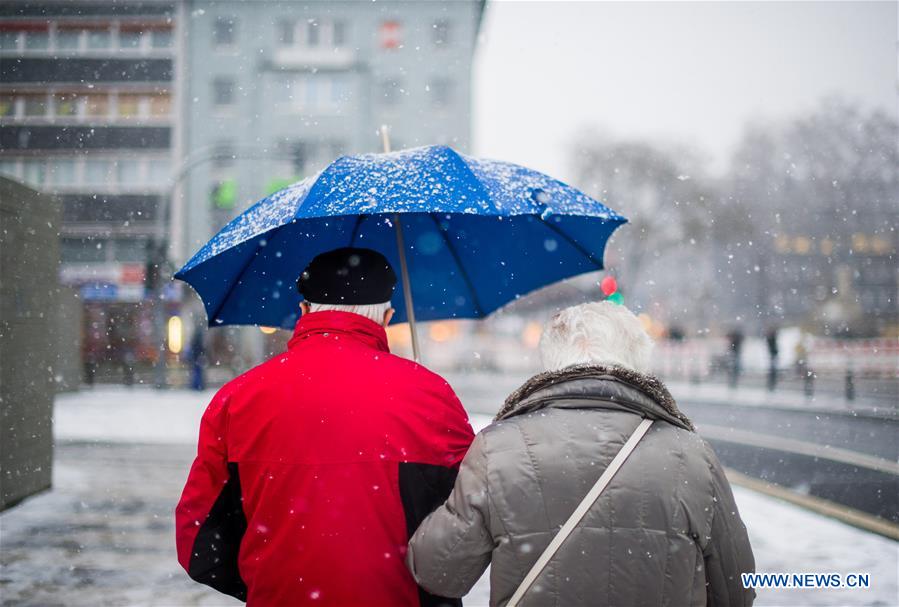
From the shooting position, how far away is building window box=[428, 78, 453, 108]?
3150 cm

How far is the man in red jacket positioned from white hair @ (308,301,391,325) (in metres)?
0.03

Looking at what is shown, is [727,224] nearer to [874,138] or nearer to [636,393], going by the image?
[874,138]

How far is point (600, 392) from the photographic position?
1.79m

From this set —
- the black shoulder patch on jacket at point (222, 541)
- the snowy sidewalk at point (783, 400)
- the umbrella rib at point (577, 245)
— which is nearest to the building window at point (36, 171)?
the snowy sidewalk at point (783, 400)

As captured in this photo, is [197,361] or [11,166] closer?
[197,361]

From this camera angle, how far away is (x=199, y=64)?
1228 inches

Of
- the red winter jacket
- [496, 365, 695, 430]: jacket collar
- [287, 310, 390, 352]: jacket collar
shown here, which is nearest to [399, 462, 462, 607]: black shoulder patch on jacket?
the red winter jacket

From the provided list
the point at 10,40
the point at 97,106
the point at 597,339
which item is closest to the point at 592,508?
the point at 597,339

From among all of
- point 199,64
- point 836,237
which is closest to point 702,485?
point 199,64

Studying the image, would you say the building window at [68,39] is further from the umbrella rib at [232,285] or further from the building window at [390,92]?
the umbrella rib at [232,285]

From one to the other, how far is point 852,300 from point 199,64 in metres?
38.5

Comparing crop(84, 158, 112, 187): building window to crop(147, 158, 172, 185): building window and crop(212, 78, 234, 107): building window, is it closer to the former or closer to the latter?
crop(147, 158, 172, 185): building window

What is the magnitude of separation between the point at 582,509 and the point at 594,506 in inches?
1.2

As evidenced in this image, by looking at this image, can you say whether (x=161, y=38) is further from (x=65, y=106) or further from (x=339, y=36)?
→ (x=339, y=36)
